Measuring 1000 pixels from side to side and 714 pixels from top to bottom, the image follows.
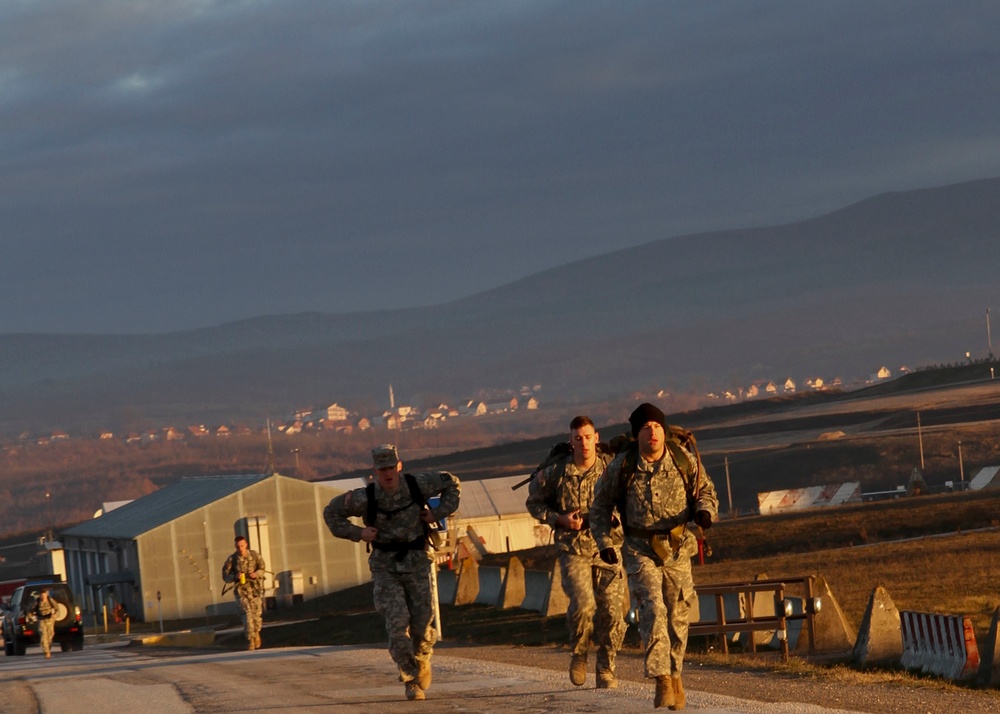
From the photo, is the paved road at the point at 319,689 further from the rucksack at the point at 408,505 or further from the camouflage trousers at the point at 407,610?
the rucksack at the point at 408,505

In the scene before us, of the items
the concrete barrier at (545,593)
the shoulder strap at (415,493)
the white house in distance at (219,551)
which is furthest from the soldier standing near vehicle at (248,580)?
the white house in distance at (219,551)

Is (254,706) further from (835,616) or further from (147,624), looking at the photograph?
(147,624)

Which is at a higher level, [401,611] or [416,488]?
[416,488]

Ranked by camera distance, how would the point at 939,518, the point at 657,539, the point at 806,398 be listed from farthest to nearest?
the point at 806,398 → the point at 939,518 → the point at 657,539

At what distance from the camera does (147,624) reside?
56.4 meters

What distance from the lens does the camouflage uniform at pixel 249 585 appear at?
2456cm

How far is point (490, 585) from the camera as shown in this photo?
29.8 m

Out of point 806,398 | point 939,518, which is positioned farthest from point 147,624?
point 806,398

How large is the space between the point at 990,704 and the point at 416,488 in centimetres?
522

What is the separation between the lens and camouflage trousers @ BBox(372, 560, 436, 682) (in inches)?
565

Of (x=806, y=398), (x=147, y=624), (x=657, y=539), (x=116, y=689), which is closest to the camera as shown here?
(x=657, y=539)

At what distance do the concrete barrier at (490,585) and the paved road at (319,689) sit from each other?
726 cm

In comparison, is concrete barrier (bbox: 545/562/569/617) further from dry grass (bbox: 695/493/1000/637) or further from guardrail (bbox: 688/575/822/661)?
guardrail (bbox: 688/575/822/661)

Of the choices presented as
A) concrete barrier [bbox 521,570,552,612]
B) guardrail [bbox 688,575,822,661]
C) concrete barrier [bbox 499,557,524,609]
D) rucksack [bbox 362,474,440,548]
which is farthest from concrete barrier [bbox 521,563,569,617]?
rucksack [bbox 362,474,440,548]
